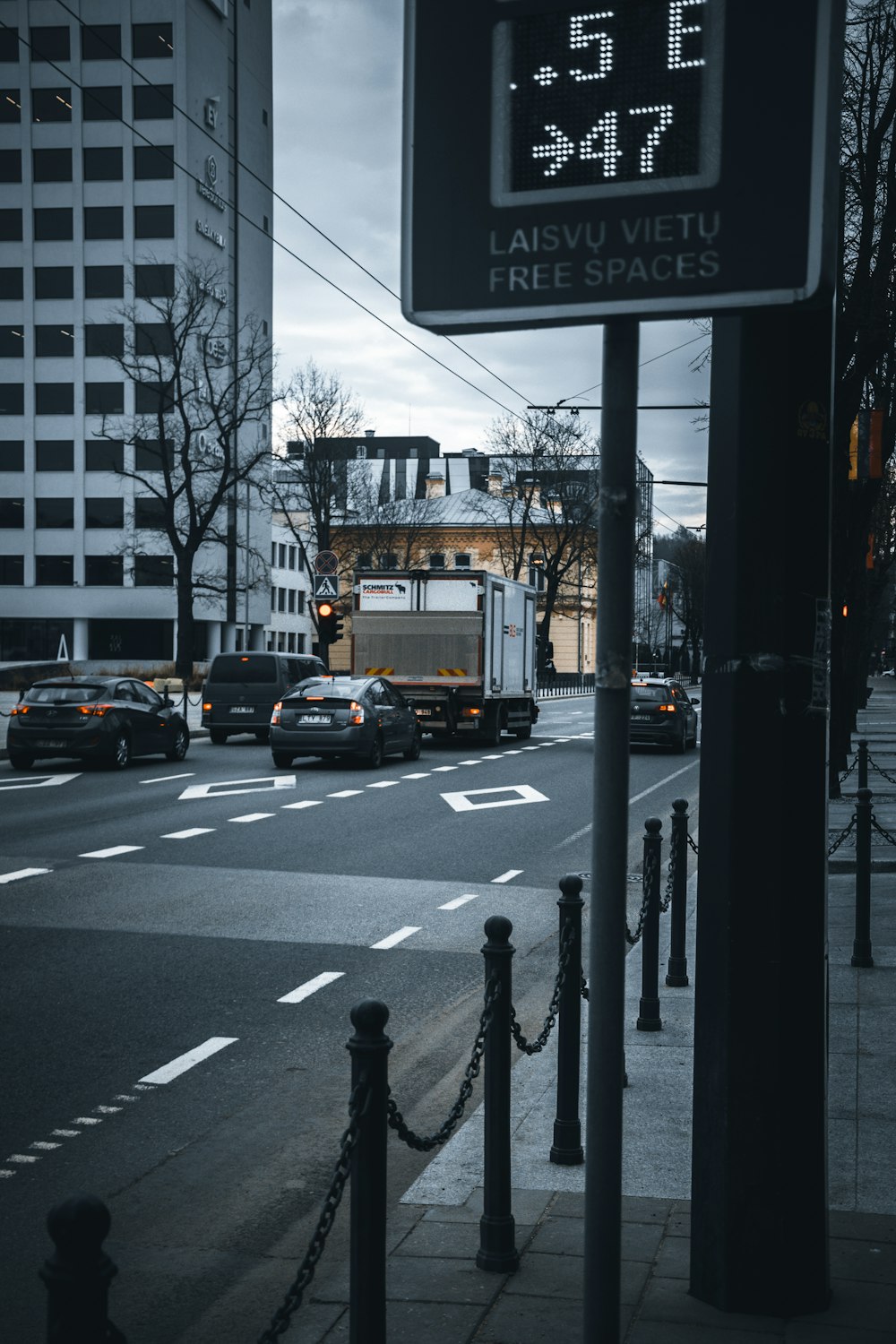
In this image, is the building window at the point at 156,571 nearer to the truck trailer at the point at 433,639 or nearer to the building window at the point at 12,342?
the building window at the point at 12,342

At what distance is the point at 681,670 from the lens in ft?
371

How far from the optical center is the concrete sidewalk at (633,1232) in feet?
12.0

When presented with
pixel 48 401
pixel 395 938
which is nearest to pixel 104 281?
pixel 48 401

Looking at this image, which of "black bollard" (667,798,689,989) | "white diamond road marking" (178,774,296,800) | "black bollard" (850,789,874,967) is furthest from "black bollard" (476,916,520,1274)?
"white diamond road marking" (178,774,296,800)

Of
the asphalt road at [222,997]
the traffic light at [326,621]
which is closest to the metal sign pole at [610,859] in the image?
the asphalt road at [222,997]

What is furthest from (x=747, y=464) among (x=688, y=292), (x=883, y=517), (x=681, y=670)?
(x=681, y=670)

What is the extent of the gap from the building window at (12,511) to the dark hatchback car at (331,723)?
170 ft

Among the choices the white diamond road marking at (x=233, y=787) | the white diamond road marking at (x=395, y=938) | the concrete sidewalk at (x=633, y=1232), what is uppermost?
the concrete sidewalk at (x=633, y=1232)

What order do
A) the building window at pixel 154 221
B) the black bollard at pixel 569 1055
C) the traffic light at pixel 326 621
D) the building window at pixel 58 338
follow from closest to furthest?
the black bollard at pixel 569 1055 < the traffic light at pixel 326 621 < the building window at pixel 154 221 < the building window at pixel 58 338

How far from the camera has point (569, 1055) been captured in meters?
5.30

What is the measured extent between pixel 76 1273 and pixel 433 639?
1032 inches

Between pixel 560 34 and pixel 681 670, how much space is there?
111830mm

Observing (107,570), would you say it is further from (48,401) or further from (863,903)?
(863,903)

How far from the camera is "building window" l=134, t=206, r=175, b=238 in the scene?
6906cm
